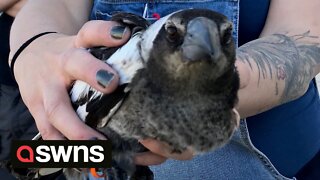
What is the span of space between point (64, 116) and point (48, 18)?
1.67 feet

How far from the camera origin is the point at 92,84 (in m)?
1.57

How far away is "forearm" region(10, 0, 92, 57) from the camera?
6.51 ft

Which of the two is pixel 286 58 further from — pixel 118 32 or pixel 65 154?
pixel 65 154

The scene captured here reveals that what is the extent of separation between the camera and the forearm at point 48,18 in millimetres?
1985

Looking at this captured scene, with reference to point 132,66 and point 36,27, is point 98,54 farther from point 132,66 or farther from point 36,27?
point 36,27

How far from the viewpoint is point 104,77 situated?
156 centimetres

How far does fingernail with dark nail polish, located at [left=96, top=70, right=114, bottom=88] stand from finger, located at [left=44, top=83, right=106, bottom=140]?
0.13 m

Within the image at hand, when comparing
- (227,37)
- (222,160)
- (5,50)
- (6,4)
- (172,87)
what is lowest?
(222,160)

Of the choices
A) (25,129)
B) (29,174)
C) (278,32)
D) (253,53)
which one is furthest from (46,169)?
(278,32)

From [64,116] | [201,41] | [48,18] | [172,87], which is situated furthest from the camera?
[48,18]

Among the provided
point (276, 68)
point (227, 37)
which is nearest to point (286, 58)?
point (276, 68)

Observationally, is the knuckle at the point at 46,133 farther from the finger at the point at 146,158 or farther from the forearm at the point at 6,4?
the forearm at the point at 6,4

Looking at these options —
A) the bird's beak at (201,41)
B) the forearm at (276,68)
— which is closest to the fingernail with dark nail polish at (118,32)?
the bird's beak at (201,41)

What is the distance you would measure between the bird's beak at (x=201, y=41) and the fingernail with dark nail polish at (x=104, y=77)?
7.7 inches
